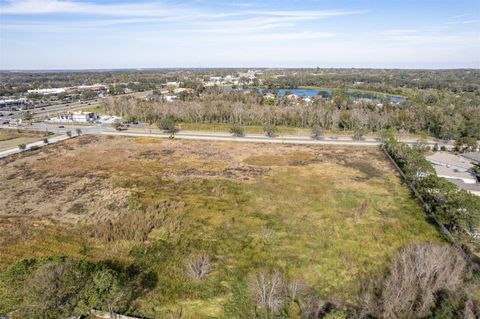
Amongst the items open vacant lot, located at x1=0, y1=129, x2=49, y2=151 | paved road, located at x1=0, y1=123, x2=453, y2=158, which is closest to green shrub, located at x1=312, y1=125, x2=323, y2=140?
paved road, located at x1=0, y1=123, x2=453, y2=158

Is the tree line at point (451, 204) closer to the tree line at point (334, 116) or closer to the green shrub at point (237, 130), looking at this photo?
the tree line at point (334, 116)

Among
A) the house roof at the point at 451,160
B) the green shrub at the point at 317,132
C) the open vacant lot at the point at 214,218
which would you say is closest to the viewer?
the open vacant lot at the point at 214,218

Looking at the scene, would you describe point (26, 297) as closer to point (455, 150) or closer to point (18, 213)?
point (18, 213)

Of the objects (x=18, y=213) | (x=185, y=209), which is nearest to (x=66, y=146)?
(x=18, y=213)

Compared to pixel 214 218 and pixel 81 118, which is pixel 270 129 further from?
Answer: pixel 81 118

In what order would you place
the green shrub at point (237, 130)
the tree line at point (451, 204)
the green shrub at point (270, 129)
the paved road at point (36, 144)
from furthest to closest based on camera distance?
the green shrub at point (270, 129)
the green shrub at point (237, 130)
the paved road at point (36, 144)
the tree line at point (451, 204)

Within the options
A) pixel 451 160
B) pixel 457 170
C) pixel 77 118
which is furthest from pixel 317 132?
pixel 77 118

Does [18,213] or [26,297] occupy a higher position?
[26,297]

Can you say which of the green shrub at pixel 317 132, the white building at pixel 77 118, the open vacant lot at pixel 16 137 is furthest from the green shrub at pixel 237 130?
the white building at pixel 77 118
